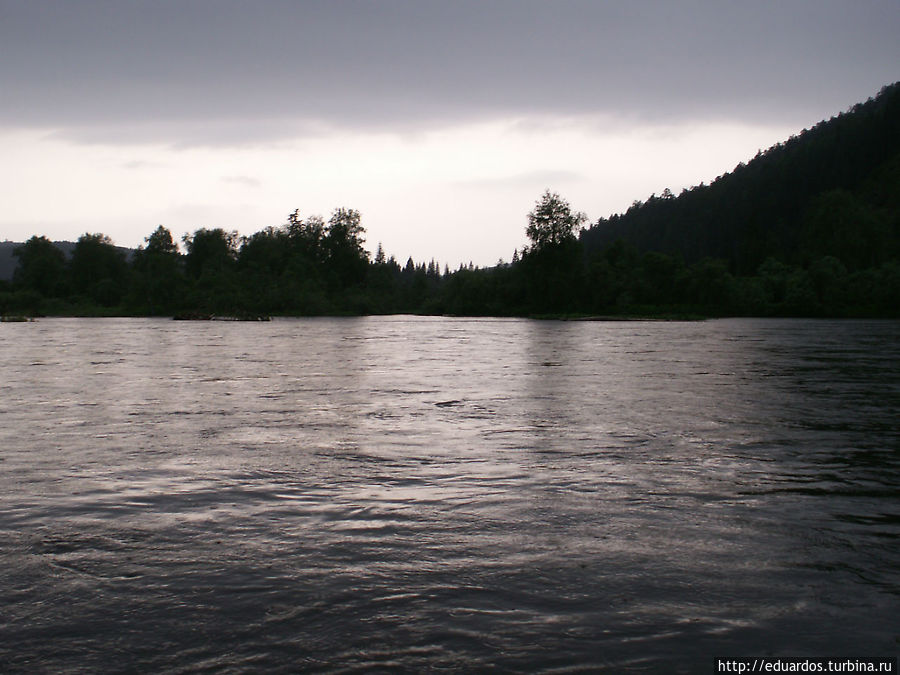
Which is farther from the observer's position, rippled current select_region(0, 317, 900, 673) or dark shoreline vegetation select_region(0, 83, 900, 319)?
dark shoreline vegetation select_region(0, 83, 900, 319)

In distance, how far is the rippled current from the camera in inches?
199

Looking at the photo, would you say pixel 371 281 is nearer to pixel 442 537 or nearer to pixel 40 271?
pixel 40 271

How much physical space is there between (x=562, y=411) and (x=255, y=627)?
12351 mm

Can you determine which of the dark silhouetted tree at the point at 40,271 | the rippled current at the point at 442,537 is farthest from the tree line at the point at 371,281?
the rippled current at the point at 442,537

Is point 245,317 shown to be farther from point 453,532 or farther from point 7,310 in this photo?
point 453,532

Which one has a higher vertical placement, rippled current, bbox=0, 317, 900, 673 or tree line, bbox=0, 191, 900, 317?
tree line, bbox=0, 191, 900, 317

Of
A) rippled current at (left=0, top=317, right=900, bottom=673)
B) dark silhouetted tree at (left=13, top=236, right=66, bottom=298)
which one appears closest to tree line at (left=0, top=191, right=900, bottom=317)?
dark silhouetted tree at (left=13, top=236, right=66, bottom=298)

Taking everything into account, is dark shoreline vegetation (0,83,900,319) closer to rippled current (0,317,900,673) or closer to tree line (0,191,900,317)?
tree line (0,191,900,317)

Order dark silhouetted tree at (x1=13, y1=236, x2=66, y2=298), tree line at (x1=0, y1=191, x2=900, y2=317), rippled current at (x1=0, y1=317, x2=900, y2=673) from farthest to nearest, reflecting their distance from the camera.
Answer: dark silhouetted tree at (x1=13, y1=236, x2=66, y2=298) → tree line at (x1=0, y1=191, x2=900, y2=317) → rippled current at (x1=0, y1=317, x2=900, y2=673)

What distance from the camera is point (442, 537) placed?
7.29 meters

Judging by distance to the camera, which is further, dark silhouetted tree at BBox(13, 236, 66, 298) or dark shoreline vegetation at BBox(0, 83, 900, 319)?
dark silhouetted tree at BBox(13, 236, 66, 298)

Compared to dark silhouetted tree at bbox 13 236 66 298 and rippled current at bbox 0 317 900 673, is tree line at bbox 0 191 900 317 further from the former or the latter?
rippled current at bbox 0 317 900 673

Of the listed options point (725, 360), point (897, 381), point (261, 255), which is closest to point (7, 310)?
point (261, 255)

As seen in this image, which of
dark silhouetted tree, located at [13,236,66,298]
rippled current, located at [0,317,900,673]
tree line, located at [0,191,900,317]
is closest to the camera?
rippled current, located at [0,317,900,673]
